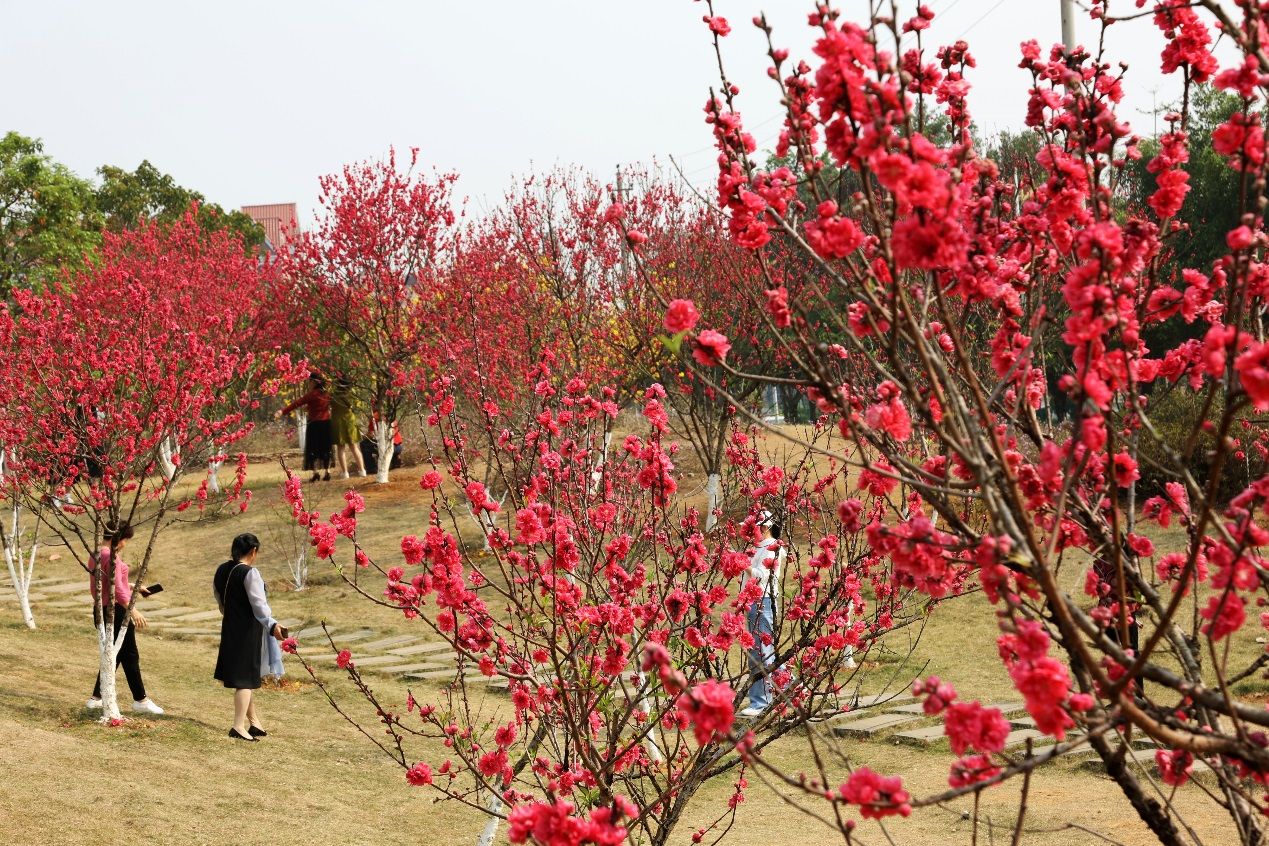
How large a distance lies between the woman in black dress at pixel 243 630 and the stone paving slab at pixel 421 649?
3.04 m

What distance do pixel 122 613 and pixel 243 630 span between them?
1067mm

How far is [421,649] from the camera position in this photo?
1200 cm

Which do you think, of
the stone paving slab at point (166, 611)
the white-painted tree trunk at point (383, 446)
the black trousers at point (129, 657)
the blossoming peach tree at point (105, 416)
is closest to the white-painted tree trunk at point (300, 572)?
the stone paving slab at point (166, 611)

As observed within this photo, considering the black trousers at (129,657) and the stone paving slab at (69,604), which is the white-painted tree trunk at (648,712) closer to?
the black trousers at (129,657)

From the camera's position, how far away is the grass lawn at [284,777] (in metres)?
6.54

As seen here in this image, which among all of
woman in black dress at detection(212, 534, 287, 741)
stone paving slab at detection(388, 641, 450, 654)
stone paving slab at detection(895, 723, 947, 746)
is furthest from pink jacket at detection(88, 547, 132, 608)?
stone paving slab at detection(895, 723, 947, 746)

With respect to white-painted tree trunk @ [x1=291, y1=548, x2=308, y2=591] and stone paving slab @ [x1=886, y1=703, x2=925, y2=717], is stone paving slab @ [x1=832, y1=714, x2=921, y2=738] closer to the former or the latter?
stone paving slab @ [x1=886, y1=703, x2=925, y2=717]

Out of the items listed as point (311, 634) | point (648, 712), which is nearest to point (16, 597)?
point (311, 634)

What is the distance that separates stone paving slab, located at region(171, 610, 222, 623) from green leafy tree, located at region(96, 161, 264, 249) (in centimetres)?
2373

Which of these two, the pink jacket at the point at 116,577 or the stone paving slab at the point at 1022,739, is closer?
the stone paving slab at the point at 1022,739

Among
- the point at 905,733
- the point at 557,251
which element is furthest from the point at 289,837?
the point at 557,251

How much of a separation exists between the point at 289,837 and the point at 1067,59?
18.0 feet

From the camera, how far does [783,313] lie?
8.32 ft

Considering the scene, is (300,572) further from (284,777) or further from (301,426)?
(301,426)
